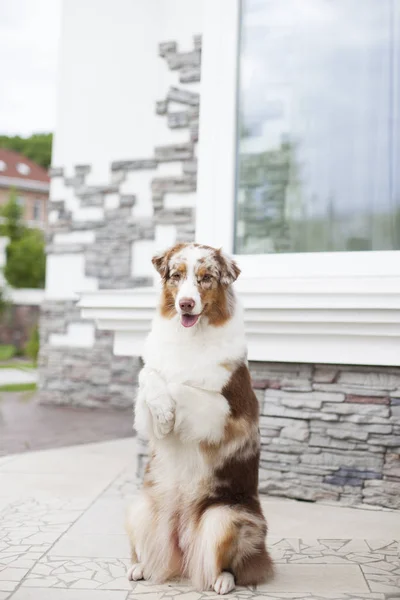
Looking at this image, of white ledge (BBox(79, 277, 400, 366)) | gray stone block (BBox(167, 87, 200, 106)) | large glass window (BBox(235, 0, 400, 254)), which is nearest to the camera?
white ledge (BBox(79, 277, 400, 366))

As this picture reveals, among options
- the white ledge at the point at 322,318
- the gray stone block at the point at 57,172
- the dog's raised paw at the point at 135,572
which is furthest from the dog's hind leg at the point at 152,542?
the gray stone block at the point at 57,172

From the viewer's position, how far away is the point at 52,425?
6.50 metres

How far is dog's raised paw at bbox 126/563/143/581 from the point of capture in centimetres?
256

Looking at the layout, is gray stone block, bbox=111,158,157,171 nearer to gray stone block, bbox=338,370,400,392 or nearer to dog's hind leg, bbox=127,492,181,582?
gray stone block, bbox=338,370,400,392

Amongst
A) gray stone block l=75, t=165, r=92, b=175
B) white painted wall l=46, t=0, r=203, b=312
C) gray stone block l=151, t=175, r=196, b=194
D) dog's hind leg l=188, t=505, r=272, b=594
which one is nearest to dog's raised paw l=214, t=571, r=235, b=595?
dog's hind leg l=188, t=505, r=272, b=594

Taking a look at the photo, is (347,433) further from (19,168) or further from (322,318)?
(19,168)

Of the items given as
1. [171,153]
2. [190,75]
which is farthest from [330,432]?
[190,75]

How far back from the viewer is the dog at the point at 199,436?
93.4 inches

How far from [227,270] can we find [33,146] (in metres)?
37.1

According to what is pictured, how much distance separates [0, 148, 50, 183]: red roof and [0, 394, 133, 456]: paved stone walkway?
25.9 meters

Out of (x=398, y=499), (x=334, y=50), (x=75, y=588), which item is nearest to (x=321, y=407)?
(x=398, y=499)

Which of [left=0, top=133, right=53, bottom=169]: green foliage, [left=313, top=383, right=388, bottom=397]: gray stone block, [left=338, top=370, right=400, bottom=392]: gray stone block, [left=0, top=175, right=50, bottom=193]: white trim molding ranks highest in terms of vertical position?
[left=0, top=133, right=53, bottom=169]: green foliage

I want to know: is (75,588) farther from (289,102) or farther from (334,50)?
(334,50)

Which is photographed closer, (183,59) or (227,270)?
(227,270)
